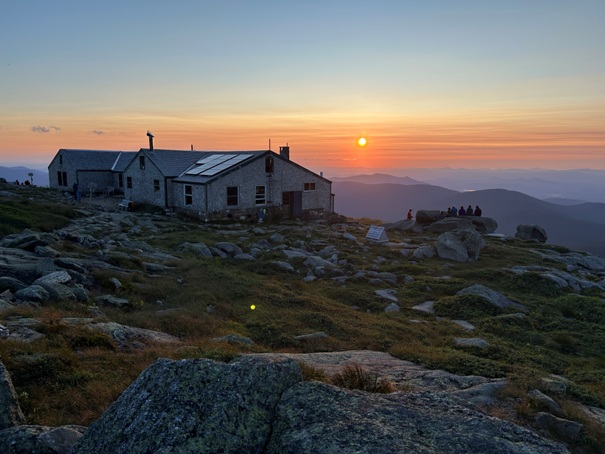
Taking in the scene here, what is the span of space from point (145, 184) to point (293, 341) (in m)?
35.4

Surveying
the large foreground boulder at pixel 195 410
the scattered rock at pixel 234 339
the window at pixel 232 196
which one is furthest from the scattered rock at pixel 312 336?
the window at pixel 232 196

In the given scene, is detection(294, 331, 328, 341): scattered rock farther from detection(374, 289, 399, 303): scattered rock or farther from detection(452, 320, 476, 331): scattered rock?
detection(374, 289, 399, 303): scattered rock

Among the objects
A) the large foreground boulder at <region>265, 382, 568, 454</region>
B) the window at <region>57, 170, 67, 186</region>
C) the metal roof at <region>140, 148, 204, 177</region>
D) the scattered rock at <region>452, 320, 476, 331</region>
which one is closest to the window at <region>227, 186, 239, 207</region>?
the metal roof at <region>140, 148, 204, 177</region>

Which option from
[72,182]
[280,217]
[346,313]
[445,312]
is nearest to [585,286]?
[445,312]

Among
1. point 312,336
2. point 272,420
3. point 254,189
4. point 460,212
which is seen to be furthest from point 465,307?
point 460,212

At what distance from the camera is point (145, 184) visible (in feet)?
142

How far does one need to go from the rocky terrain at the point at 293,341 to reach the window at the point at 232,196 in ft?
22.4

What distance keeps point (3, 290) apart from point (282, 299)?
362 inches

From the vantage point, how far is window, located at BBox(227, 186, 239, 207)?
127 feet

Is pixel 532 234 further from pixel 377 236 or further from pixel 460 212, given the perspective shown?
pixel 377 236

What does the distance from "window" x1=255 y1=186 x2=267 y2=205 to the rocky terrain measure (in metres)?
9.21

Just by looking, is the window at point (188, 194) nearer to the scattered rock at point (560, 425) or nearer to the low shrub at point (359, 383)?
the low shrub at point (359, 383)

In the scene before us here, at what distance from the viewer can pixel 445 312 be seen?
1816 cm

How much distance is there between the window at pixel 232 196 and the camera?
127ft
